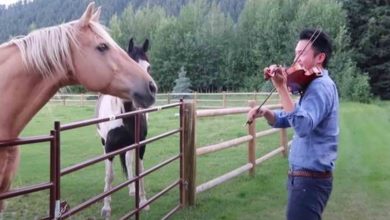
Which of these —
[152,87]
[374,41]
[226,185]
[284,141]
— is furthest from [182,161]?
[374,41]

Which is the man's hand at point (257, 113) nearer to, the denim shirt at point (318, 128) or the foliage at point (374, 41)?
the denim shirt at point (318, 128)

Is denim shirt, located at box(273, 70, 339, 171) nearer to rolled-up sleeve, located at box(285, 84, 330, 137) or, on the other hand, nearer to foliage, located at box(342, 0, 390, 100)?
rolled-up sleeve, located at box(285, 84, 330, 137)

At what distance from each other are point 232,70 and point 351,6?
11607 mm

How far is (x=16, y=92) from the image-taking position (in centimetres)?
275

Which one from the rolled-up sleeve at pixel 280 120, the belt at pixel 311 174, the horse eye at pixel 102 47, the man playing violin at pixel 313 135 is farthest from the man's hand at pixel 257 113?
the horse eye at pixel 102 47

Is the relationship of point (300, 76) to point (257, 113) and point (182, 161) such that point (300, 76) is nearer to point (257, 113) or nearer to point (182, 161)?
point (257, 113)

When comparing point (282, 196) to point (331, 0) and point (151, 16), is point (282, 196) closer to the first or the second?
point (331, 0)

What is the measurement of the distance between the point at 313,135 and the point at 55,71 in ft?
4.89

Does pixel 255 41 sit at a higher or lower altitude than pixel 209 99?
higher

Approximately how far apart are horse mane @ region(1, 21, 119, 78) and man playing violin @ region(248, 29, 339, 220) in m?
1.12

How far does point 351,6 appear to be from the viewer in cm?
4203

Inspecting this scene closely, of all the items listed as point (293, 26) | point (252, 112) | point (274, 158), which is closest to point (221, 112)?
point (274, 158)

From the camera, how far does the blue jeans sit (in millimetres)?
2605

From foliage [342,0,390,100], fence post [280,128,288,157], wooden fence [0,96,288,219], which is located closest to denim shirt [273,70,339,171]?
wooden fence [0,96,288,219]
